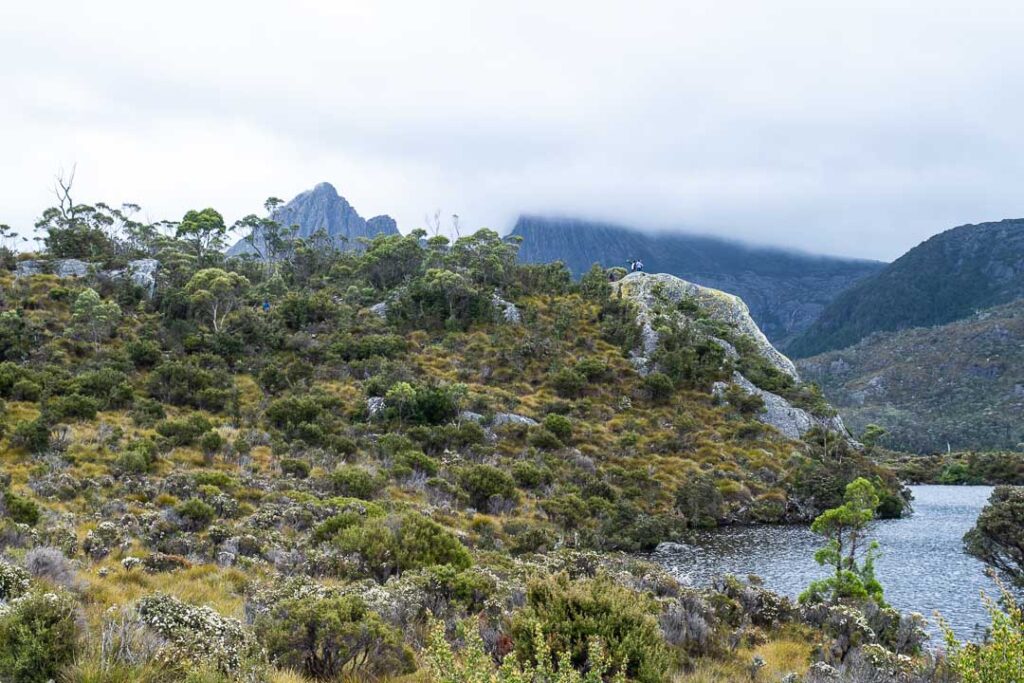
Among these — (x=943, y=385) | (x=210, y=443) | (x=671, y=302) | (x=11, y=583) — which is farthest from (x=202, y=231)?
(x=943, y=385)

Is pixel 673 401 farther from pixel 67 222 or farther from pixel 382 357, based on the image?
pixel 67 222

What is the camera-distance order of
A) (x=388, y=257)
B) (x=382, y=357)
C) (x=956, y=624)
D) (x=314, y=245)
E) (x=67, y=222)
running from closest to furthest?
(x=956, y=624) < (x=382, y=357) < (x=67, y=222) < (x=388, y=257) < (x=314, y=245)

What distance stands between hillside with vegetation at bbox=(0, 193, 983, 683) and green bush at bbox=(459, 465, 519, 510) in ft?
0.52

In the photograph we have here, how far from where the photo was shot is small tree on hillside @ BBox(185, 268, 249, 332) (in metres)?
45.9

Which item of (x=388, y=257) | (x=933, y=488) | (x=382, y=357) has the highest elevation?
(x=388, y=257)

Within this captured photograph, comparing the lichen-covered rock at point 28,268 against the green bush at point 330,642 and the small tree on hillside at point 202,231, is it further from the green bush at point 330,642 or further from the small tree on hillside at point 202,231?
the green bush at point 330,642

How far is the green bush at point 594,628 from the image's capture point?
7.99 m

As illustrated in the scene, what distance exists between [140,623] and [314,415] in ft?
100

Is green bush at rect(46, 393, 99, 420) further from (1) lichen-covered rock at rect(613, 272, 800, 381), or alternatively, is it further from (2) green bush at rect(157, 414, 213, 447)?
(1) lichen-covered rock at rect(613, 272, 800, 381)

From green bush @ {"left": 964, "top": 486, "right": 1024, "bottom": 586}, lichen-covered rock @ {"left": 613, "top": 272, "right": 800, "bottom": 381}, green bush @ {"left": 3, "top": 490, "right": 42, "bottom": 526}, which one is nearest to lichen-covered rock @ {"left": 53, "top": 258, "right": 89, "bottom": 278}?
green bush @ {"left": 3, "top": 490, "right": 42, "bottom": 526}

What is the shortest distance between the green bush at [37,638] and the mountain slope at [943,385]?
135m

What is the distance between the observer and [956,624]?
19.7 m

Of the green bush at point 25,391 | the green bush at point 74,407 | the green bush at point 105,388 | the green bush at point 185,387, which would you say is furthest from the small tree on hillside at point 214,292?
the green bush at point 74,407

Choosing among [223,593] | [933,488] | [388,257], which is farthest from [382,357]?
[933,488]
